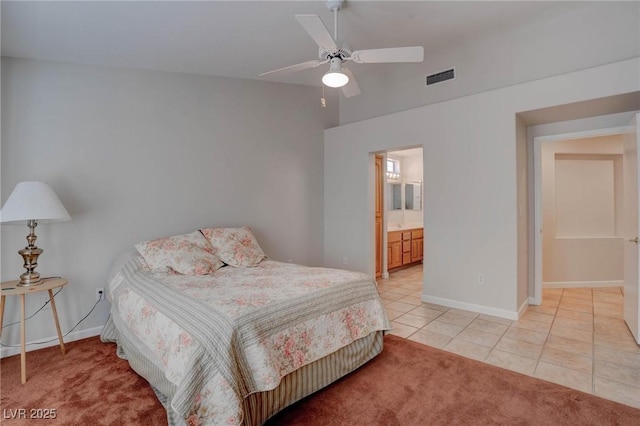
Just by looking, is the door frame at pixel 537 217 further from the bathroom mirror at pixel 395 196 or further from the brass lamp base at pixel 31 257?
the brass lamp base at pixel 31 257

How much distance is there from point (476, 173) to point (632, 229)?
4.57 feet

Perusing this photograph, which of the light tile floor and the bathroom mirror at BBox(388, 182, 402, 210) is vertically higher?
the bathroom mirror at BBox(388, 182, 402, 210)

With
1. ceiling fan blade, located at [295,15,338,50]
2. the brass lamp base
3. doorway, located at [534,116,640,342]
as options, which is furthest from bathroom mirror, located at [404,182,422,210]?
→ the brass lamp base

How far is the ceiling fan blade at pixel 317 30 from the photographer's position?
188cm

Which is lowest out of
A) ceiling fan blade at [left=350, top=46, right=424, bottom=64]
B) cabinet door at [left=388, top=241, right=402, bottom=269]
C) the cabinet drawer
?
cabinet door at [left=388, top=241, right=402, bottom=269]

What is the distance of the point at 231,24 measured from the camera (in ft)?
8.85

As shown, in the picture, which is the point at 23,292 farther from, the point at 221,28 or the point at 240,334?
the point at 221,28

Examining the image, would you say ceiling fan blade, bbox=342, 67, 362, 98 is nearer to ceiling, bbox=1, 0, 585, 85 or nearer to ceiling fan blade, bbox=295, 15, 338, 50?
ceiling fan blade, bbox=295, 15, 338, 50

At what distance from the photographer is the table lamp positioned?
232 centimetres

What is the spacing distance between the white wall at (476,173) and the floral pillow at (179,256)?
102 inches

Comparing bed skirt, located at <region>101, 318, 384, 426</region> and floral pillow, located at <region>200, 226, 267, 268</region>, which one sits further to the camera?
floral pillow, located at <region>200, 226, 267, 268</region>

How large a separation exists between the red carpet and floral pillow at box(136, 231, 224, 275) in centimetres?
81

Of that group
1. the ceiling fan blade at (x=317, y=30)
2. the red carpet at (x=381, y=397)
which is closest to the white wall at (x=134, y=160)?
the red carpet at (x=381, y=397)

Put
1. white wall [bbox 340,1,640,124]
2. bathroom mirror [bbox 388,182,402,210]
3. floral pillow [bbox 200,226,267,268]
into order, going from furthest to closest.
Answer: bathroom mirror [bbox 388,182,402,210], floral pillow [bbox 200,226,267,268], white wall [bbox 340,1,640,124]
